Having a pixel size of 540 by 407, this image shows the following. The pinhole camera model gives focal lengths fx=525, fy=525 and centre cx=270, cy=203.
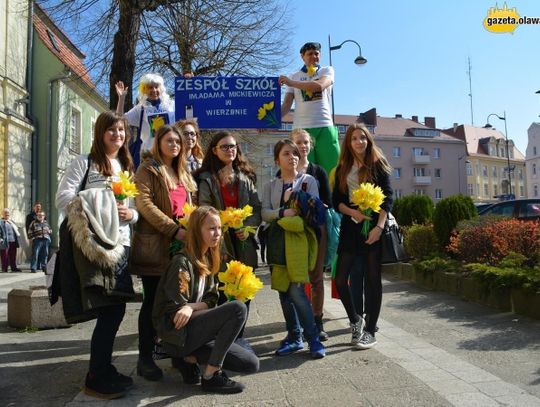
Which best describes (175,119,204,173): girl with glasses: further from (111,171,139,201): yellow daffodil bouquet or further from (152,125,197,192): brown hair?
(111,171,139,201): yellow daffodil bouquet

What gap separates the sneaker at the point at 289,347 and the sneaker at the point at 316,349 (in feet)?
0.73

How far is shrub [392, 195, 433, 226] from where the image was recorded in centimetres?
1261

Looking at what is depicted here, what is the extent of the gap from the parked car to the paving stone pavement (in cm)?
922

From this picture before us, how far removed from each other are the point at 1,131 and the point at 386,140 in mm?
63213

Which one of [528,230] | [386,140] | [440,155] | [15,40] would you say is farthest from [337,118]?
[528,230]

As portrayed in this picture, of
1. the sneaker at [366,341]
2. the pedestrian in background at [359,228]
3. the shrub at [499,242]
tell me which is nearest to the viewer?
the sneaker at [366,341]

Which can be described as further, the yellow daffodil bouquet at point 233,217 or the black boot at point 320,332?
the black boot at point 320,332

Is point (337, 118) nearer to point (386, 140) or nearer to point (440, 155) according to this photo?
point (386, 140)

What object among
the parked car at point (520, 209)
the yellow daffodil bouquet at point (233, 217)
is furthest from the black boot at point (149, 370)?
the parked car at point (520, 209)

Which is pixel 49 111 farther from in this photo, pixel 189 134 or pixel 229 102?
pixel 189 134

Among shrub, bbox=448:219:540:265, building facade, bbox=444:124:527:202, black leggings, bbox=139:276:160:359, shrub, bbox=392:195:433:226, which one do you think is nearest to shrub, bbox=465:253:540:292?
shrub, bbox=448:219:540:265

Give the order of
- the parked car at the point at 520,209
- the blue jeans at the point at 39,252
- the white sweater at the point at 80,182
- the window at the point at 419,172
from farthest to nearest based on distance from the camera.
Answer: the window at the point at 419,172 → the blue jeans at the point at 39,252 → the parked car at the point at 520,209 → the white sweater at the point at 80,182

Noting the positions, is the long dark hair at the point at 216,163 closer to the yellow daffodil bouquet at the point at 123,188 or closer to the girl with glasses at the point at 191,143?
the girl with glasses at the point at 191,143

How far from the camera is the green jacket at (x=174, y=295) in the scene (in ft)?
11.9
